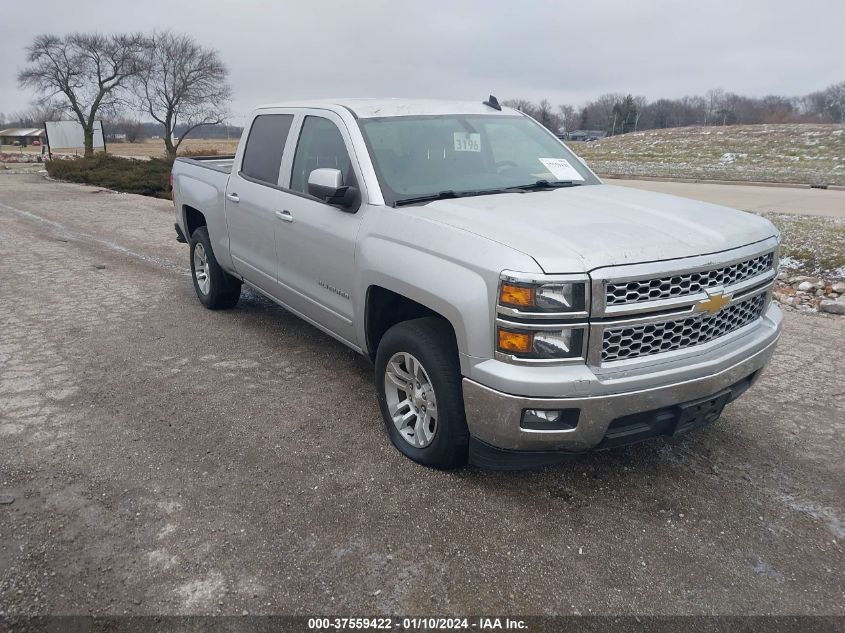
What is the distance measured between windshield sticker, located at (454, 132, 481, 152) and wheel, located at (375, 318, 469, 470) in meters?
1.43

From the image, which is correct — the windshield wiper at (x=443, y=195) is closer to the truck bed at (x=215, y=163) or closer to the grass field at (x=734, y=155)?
the truck bed at (x=215, y=163)

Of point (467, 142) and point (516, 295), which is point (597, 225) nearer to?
point (516, 295)

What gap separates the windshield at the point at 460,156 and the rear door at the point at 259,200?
3.32ft

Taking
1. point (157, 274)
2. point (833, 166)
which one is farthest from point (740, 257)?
point (833, 166)

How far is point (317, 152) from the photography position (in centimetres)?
445

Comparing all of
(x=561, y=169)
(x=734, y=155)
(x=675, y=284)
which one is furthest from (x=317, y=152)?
(x=734, y=155)

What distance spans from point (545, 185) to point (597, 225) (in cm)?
113

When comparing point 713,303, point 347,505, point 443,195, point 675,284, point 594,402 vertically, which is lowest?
point 347,505

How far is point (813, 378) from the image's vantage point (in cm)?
484

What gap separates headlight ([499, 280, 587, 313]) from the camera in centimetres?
275

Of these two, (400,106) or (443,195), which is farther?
(400,106)

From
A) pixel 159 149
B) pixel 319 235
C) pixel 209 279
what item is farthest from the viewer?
pixel 159 149

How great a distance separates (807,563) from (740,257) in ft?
4.59

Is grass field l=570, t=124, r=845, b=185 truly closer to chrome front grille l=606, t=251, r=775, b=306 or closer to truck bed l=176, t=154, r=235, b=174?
truck bed l=176, t=154, r=235, b=174
